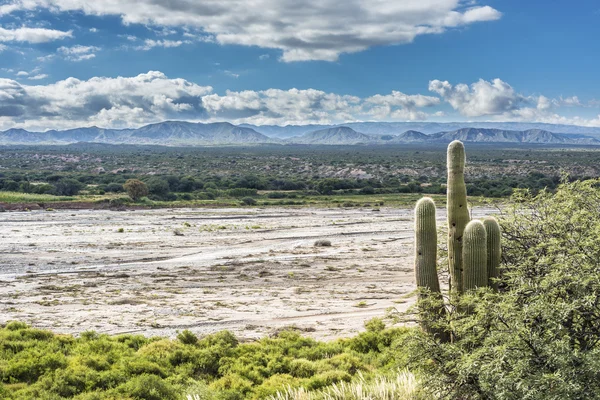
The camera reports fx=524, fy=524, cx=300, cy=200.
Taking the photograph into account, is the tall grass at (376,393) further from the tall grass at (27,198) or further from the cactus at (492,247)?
the tall grass at (27,198)

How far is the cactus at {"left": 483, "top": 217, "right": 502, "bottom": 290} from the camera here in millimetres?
10477

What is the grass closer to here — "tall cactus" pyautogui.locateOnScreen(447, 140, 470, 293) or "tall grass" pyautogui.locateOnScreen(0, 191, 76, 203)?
"tall grass" pyautogui.locateOnScreen(0, 191, 76, 203)

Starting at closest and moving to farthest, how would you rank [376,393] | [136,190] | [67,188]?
[376,393] < [136,190] < [67,188]

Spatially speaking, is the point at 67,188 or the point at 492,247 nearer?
the point at 492,247

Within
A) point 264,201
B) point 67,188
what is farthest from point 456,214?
point 67,188

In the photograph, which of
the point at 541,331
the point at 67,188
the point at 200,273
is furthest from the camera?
Result: the point at 67,188

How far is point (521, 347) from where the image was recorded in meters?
7.38

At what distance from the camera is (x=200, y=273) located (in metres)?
28.7

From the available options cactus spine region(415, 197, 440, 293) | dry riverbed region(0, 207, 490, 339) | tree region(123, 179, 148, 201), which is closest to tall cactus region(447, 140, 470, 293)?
cactus spine region(415, 197, 440, 293)

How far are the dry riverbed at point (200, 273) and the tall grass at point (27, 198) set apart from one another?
10011 mm

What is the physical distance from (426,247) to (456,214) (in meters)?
1.00

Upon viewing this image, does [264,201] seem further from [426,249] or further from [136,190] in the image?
[426,249]

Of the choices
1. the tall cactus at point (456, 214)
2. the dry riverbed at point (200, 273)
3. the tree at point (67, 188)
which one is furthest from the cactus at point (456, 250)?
the tree at point (67, 188)

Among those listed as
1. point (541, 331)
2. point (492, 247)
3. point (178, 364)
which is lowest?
point (178, 364)
